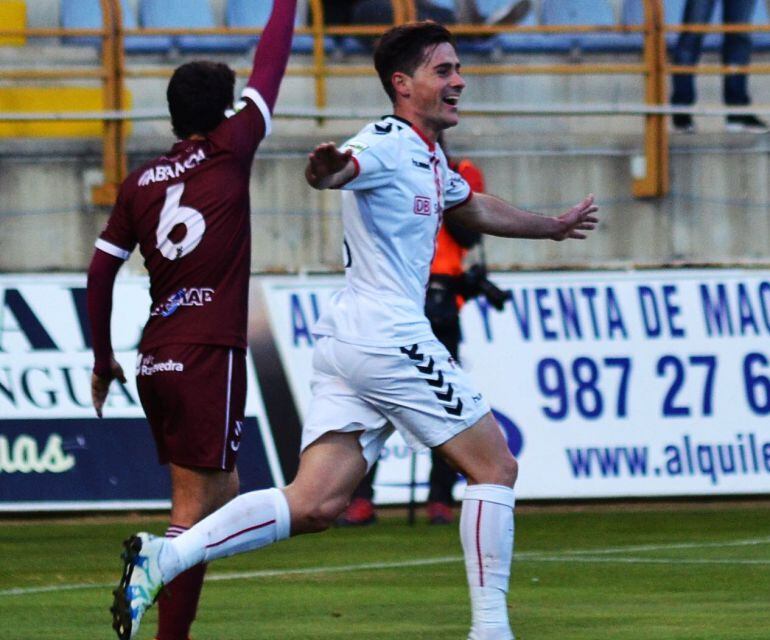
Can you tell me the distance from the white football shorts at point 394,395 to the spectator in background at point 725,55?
360 inches

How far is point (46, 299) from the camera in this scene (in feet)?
39.6

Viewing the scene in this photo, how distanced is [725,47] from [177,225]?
9.89 meters

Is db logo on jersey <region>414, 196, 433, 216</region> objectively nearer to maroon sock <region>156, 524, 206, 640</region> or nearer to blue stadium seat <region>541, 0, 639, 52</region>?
maroon sock <region>156, 524, 206, 640</region>

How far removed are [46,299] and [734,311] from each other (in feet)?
14.0

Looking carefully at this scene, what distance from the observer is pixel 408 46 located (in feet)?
21.4

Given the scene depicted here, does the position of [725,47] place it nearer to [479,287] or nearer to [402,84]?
[479,287]

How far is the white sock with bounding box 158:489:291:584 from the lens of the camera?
5891 millimetres

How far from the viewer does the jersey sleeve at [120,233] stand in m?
6.39

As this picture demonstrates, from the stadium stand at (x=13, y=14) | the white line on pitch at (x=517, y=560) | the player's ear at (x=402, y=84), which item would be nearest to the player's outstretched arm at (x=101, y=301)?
the player's ear at (x=402, y=84)

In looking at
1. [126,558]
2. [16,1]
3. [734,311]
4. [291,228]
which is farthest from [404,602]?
[16,1]

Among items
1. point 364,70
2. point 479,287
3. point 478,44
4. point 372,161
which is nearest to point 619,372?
point 479,287

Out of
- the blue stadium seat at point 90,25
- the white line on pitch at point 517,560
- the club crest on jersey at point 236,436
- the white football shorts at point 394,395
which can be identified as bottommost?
the white line on pitch at point 517,560

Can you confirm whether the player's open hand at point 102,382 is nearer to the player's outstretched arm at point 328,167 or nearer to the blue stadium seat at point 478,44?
the player's outstretched arm at point 328,167

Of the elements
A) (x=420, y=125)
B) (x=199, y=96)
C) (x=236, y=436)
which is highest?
(x=199, y=96)
